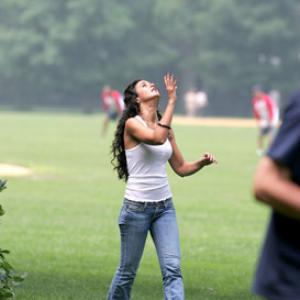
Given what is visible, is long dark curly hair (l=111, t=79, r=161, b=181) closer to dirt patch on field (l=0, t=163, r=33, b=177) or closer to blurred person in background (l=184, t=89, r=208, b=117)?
dirt patch on field (l=0, t=163, r=33, b=177)

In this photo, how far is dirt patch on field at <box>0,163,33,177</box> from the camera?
81.9 ft

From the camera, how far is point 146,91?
798cm

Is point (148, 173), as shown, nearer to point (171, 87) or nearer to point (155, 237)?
point (155, 237)

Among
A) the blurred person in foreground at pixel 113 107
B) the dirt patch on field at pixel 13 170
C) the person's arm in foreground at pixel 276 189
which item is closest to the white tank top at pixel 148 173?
the person's arm in foreground at pixel 276 189

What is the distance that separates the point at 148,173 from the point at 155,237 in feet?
1.44

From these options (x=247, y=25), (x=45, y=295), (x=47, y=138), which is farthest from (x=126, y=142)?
(x=247, y=25)

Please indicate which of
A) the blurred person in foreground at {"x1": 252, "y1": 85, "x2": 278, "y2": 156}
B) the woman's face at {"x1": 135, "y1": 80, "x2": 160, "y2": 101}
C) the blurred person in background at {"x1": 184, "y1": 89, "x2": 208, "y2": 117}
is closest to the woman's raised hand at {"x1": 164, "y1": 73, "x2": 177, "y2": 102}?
the woman's face at {"x1": 135, "y1": 80, "x2": 160, "y2": 101}

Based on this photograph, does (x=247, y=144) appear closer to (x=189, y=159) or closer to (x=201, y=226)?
(x=189, y=159)

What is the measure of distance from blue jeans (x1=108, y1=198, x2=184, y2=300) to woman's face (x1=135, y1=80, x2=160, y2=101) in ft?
2.38

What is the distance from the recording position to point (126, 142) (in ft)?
26.0

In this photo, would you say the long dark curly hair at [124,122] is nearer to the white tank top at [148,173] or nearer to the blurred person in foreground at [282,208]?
the white tank top at [148,173]

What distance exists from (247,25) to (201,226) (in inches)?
2830

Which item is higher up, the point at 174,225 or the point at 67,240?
the point at 174,225

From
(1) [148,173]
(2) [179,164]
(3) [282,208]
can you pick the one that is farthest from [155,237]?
(3) [282,208]
